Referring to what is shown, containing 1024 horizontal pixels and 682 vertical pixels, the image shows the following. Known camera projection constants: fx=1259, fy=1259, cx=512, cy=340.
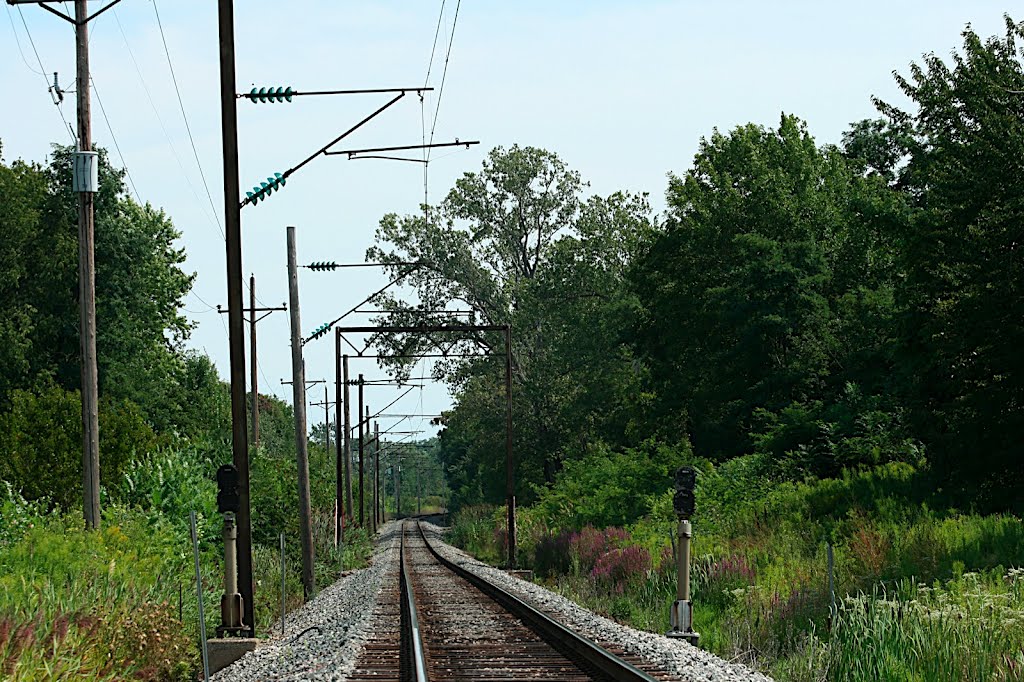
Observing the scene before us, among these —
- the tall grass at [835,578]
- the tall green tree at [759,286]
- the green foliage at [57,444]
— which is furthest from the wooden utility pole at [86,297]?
the tall green tree at [759,286]

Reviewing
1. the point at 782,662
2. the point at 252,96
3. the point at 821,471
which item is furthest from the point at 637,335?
the point at 782,662

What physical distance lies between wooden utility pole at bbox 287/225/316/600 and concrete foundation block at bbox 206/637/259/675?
14.3 metres

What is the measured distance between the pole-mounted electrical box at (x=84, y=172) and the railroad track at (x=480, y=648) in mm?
9030

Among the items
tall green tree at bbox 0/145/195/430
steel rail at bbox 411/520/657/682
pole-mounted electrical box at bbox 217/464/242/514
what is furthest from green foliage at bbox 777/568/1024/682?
tall green tree at bbox 0/145/195/430

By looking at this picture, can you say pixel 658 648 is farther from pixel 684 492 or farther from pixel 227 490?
pixel 227 490

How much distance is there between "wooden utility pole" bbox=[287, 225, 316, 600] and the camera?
3158cm

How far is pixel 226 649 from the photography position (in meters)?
16.3

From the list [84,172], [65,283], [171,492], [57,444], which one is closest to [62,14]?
[84,172]

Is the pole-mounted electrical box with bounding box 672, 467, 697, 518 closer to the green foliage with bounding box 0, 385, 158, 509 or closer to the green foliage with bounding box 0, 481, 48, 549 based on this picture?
the green foliage with bounding box 0, 481, 48, 549

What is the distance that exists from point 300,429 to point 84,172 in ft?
39.0

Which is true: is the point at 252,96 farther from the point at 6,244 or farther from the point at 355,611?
the point at 6,244

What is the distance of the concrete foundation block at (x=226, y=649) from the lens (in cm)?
1605

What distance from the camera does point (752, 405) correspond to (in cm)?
4300

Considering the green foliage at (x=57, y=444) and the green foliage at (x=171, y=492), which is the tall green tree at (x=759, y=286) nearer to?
the green foliage at (x=171, y=492)
